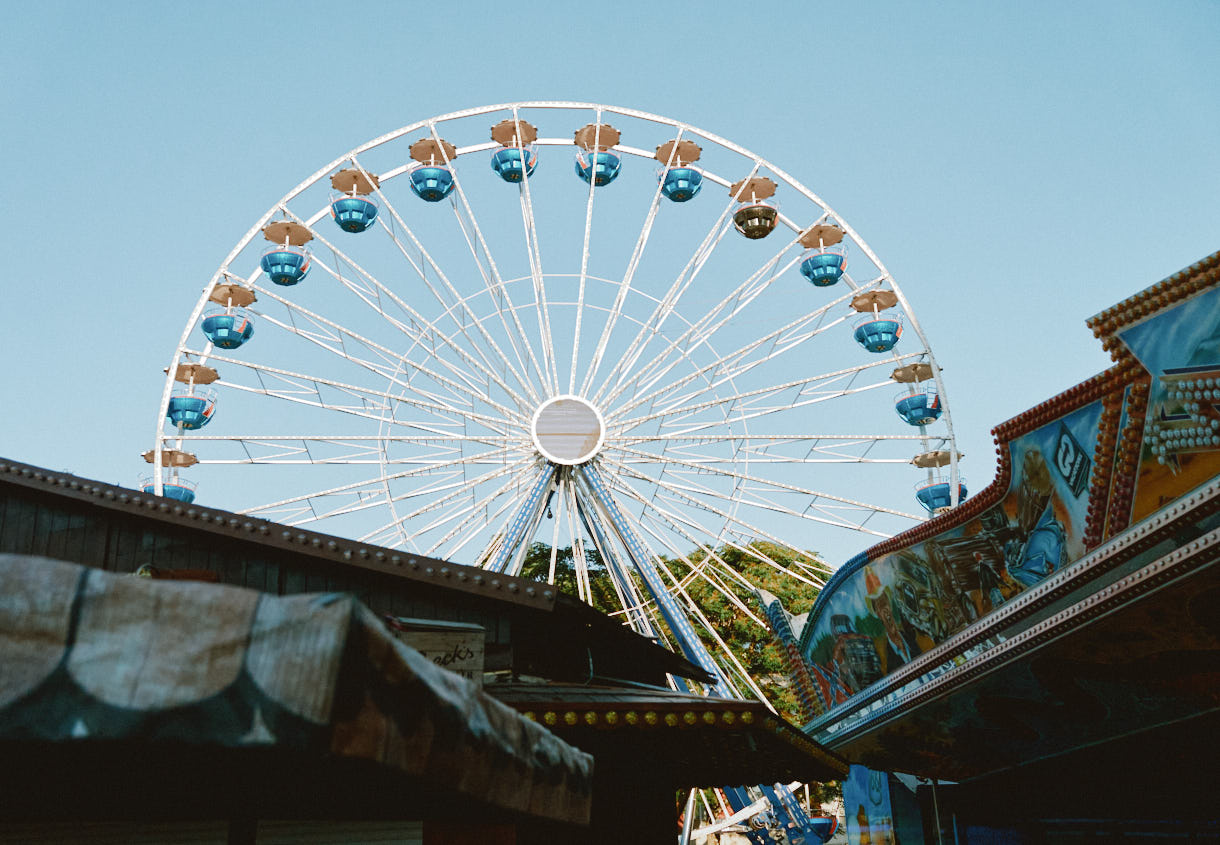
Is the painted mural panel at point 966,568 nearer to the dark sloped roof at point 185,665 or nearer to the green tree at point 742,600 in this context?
the dark sloped roof at point 185,665

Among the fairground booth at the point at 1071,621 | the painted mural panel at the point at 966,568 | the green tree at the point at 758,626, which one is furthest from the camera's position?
the green tree at the point at 758,626

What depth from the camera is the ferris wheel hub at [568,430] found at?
20.8 meters

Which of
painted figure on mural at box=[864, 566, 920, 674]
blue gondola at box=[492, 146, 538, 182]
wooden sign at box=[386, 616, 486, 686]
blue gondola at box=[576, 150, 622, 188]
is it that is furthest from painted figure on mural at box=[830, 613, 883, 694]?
blue gondola at box=[492, 146, 538, 182]

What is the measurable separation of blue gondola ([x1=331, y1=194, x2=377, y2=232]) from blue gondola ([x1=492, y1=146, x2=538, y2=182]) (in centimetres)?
270

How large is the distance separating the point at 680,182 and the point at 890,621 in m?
10.3

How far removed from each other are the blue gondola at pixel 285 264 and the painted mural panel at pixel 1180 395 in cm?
1568

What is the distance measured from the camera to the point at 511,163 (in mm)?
21516

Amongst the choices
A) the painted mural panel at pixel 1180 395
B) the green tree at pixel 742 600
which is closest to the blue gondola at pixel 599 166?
the green tree at pixel 742 600

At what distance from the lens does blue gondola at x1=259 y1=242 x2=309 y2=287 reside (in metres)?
20.1

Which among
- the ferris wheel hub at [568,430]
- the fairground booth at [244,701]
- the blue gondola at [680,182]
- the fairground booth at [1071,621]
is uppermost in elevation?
the blue gondola at [680,182]

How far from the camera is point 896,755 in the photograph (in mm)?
17719

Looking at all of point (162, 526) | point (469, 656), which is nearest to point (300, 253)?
point (162, 526)

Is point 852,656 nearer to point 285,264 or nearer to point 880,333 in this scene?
point 880,333

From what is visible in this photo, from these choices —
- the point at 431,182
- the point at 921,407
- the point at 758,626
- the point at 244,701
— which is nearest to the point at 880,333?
the point at 921,407
